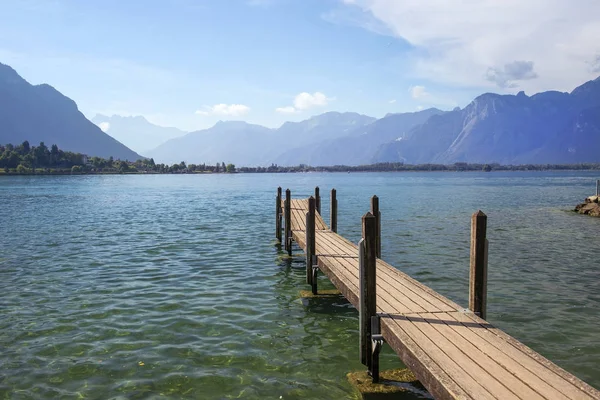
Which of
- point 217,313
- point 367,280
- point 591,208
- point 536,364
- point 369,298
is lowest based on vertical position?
point 217,313

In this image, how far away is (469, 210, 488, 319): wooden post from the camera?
9.27m

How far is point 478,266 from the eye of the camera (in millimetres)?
9453

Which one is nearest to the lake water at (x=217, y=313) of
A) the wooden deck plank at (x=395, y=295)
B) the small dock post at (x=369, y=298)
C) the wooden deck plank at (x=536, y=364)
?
→ the small dock post at (x=369, y=298)

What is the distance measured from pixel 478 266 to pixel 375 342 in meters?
2.64

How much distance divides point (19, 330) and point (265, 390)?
772 cm

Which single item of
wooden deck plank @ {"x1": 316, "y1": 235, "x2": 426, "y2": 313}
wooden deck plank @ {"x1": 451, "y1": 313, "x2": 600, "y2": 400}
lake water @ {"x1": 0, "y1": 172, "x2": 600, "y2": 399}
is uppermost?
wooden deck plank @ {"x1": 316, "y1": 235, "x2": 426, "y2": 313}

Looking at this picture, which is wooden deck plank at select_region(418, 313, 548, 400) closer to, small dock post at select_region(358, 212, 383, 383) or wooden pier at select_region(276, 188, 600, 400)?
wooden pier at select_region(276, 188, 600, 400)

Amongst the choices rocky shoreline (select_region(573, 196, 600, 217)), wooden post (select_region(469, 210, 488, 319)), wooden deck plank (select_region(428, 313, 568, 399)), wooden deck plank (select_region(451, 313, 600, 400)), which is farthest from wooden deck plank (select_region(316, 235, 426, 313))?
rocky shoreline (select_region(573, 196, 600, 217))

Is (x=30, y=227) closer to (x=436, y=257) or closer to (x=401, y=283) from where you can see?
(x=436, y=257)

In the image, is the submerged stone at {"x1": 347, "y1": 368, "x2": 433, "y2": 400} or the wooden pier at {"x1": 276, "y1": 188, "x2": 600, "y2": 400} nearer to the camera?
the wooden pier at {"x1": 276, "y1": 188, "x2": 600, "y2": 400}

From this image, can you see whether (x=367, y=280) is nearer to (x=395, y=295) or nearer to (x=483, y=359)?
(x=395, y=295)

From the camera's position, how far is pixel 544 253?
24031 mm

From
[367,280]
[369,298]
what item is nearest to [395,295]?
[369,298]

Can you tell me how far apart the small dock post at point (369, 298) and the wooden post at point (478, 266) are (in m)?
2.03
